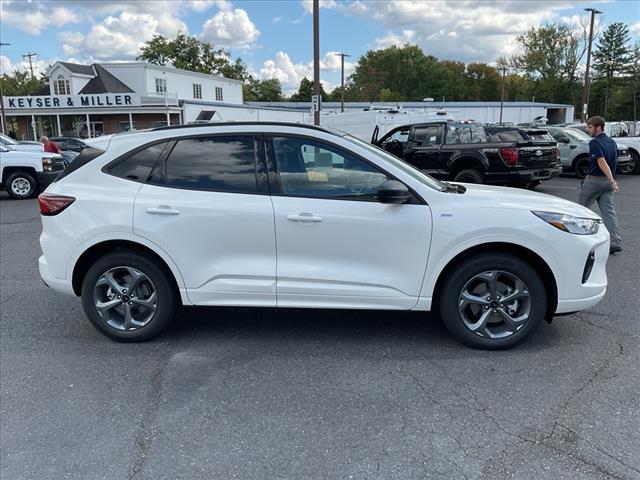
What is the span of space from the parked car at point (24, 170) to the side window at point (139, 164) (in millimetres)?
11497

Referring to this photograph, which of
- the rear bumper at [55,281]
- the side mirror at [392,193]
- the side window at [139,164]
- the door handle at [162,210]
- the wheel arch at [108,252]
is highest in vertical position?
the side window at [139,164]

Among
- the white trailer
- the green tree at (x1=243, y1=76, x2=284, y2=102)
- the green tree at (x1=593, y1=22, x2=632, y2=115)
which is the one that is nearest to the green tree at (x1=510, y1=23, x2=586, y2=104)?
the green tree at (x1=593, y1=22, x2=632, y2=115)

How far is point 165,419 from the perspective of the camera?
3158 millimetres

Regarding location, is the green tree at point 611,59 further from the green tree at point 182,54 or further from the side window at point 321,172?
the side window at point 321,172

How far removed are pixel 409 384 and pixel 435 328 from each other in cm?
105

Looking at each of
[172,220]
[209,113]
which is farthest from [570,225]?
[209,113]

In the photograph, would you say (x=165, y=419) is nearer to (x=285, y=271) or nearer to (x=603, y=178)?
(x=285, y=271)

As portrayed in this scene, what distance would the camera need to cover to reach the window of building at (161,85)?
46.7m

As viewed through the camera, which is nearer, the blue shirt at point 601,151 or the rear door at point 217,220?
the rear door at point 217,220

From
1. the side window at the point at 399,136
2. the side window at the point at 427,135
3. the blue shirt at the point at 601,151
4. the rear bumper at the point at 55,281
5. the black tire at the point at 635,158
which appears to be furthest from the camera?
the black tire at the point at 635,158

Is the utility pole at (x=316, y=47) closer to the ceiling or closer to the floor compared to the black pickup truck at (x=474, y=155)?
closer to the ceiling

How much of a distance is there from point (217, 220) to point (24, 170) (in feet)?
42.8

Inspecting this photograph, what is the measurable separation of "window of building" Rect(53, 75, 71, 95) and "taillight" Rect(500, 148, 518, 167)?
146 feet

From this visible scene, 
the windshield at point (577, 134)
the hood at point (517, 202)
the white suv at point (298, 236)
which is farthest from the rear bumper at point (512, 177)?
the white suv at point (298, 236)
